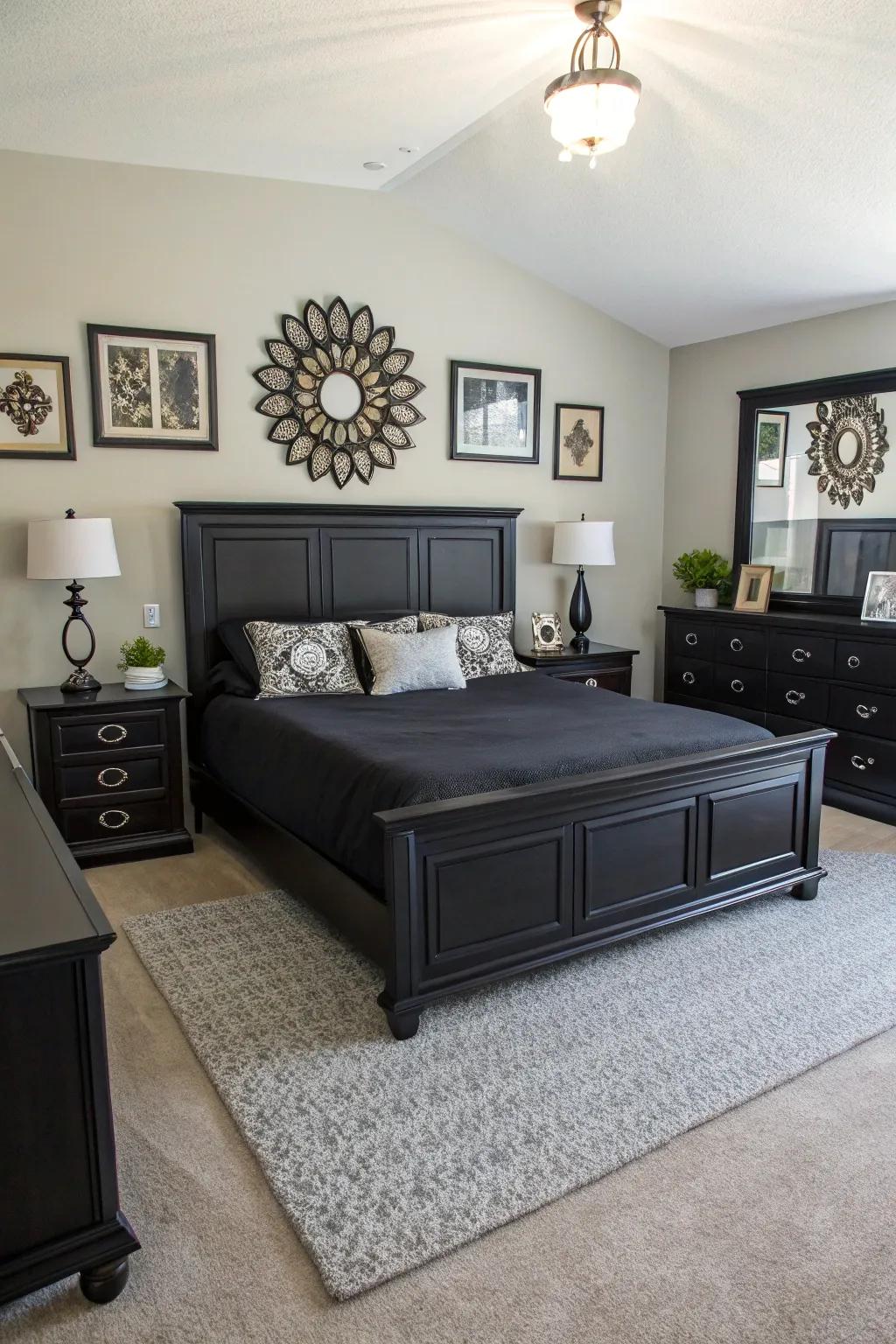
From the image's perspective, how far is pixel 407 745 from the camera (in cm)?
309

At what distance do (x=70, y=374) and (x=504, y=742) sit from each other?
2523mm

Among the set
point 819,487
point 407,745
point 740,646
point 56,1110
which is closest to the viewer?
point 56,1110

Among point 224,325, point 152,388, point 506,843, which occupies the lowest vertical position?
point 506,843

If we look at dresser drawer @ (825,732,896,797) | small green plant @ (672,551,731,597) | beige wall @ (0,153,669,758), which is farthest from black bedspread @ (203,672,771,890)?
small green plant @ (672,551,731,597)

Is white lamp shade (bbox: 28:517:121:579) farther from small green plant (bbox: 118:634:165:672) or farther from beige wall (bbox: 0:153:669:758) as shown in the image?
small green plant (bbox: 118:634:165:672)

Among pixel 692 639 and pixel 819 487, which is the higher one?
pixel 819 487

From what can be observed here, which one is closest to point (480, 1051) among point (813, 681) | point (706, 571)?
point (813, 681)

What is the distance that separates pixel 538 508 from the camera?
5.35m

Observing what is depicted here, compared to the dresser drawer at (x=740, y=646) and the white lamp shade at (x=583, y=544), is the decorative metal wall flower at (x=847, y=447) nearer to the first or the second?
the dresser drawer at (x=740, y=646)

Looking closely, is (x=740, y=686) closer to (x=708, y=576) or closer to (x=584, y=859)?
(x=708, y=576)

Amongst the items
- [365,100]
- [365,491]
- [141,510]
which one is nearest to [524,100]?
[365,100]

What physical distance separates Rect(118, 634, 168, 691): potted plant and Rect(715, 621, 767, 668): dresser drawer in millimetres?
2921

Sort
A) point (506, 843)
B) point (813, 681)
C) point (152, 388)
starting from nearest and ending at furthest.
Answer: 1. point (506, 843)
2. point (152, 388)
3. point (813, 681)

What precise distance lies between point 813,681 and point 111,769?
3.29 meters
